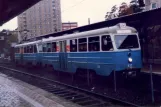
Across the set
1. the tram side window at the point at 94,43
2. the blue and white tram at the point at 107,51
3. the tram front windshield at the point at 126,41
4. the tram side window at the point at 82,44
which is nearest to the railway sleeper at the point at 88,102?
the blue and white tram at the point at 107,51

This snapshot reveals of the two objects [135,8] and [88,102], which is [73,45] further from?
[135,8]

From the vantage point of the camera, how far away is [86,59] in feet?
54.0

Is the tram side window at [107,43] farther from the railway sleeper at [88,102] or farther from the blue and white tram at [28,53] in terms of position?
the blue and white tram at [28,53]

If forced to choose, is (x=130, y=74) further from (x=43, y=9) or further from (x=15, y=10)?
(x=43, y=9)

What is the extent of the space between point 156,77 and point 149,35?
7.66m

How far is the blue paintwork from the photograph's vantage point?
46.2 feet

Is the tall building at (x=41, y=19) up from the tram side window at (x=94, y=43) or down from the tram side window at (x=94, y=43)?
up

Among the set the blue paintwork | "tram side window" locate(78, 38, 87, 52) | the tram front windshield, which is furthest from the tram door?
the tram front windshield

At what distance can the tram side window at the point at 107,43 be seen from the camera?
1439cm

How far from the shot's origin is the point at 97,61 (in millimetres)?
15281

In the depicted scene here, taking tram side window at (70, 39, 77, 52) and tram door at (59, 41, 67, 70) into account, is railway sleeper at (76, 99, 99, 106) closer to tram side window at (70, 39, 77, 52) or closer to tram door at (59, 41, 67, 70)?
tram side window at (70, 39, 77, 52)

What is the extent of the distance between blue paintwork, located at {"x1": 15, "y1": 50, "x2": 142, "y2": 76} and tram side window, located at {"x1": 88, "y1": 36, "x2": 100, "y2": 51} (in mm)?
288

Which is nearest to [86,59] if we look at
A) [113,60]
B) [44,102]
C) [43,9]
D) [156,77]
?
[113,60]

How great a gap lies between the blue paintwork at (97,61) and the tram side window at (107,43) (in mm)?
277
